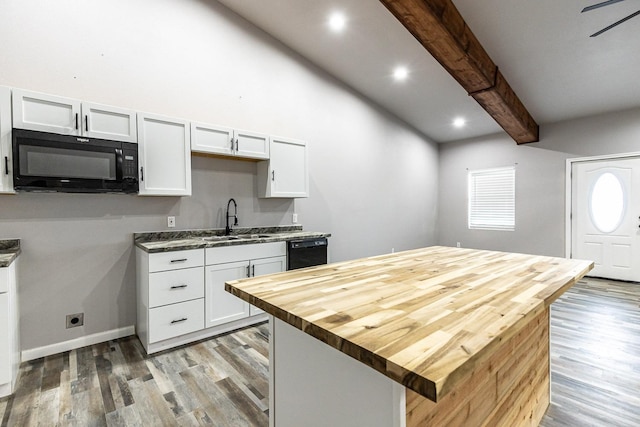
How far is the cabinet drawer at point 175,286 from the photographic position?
8.63 ft

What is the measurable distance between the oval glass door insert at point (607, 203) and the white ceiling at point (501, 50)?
3.74 feet

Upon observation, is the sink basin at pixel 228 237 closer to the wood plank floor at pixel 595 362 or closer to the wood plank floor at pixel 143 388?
the wood plank floor at pixel 143 388

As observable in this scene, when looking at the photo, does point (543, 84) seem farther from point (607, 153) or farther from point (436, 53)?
point (436, 53)

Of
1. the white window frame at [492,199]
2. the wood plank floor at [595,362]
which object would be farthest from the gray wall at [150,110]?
the wood plank floor at [595,362]

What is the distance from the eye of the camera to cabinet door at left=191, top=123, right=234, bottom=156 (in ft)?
10.2

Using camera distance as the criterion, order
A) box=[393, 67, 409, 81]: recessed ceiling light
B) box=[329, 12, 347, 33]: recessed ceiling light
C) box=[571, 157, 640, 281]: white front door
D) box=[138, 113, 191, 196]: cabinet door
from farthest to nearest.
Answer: box=[571, 157, 640, 281]: white front door, box=[393, 67, 409, 81]: recessed ceiling light, box=[329, 12, 347, 33]: recessed ceiling light, box=[138, 113, 191, 196]: cabinet door

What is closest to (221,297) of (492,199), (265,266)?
(265,266)

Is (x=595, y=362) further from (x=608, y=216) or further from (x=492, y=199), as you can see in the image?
(x=492, y=199)

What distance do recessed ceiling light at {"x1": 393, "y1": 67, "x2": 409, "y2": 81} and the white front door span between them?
336cm

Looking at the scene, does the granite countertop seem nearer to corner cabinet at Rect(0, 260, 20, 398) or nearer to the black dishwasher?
corner cabinet at Rect(0, 260, 20, 398)

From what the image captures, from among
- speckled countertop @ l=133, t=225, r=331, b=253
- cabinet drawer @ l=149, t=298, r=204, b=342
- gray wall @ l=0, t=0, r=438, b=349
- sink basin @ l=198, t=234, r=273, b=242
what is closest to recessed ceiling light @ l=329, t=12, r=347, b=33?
gray wall @ l=0, t=0, r=438, b=349

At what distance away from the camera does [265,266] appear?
332cm

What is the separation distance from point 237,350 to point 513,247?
18.1 feet

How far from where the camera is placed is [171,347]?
273 cm
